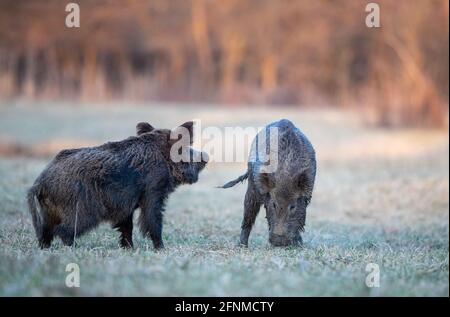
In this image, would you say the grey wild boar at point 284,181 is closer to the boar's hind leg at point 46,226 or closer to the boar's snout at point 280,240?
the boar's snout at point 280,240

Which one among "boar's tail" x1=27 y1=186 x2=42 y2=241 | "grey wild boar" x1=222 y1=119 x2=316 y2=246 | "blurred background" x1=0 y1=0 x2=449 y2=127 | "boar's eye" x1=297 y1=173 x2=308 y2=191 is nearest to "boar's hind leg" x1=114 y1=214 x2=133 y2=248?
"boar's tail" x1=27 y1=186 x2=42 y2=241

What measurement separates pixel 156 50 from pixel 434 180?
26.4 meters

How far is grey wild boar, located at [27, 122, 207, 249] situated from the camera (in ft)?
26.6

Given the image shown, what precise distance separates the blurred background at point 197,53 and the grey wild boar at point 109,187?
23.8 meters

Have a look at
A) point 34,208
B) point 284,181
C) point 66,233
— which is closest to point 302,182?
point 284,181

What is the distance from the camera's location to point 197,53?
41281mm

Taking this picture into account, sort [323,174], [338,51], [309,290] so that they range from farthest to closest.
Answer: [338,51]
[323,174]
[309,290]

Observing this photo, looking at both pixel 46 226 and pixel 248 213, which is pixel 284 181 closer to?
pixel 248 213

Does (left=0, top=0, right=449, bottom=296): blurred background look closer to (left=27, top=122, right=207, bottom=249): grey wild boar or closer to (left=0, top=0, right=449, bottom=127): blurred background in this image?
(left=0, top=0, right=449, bottom=127): blurred background

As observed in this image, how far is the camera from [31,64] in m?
36.8

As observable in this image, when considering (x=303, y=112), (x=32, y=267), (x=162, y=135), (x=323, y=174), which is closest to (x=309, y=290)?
(x=32, y=267)

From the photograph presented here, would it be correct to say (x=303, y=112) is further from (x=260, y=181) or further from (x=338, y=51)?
(x=260, y=181)

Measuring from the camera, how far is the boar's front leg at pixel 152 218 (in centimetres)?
855

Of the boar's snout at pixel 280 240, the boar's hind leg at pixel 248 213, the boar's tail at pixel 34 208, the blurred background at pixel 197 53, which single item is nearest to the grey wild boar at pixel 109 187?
the boar's tail at pixel 34 208
